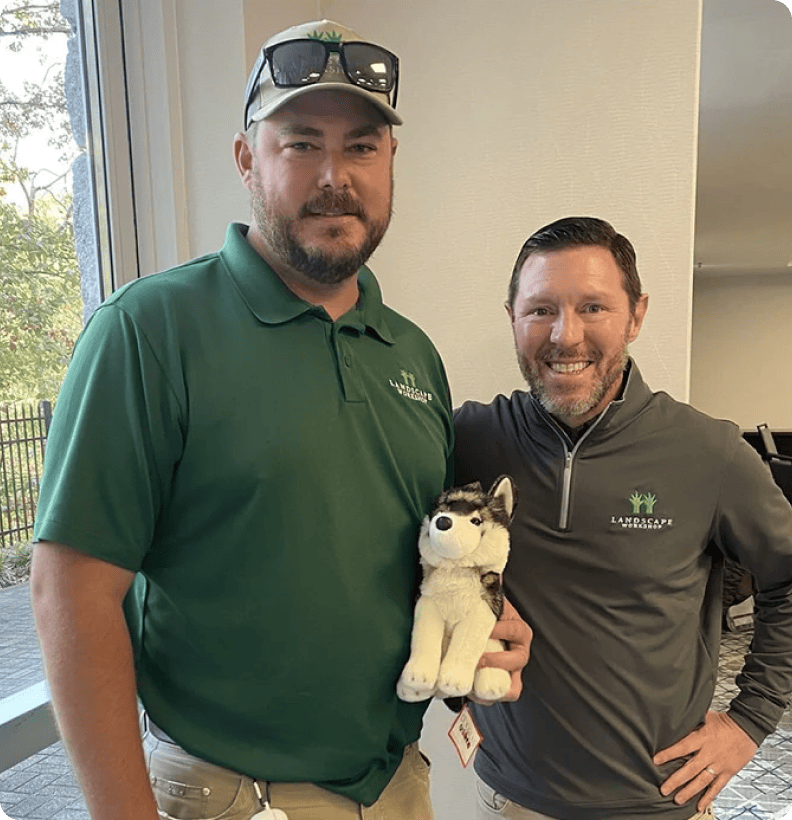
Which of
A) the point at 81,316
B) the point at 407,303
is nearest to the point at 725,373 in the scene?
the point at 407,303

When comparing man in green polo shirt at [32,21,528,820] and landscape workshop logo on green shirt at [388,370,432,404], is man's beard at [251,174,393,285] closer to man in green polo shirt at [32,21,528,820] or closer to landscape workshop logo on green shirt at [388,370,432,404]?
man in green polo shirt at [32,21,528,820]

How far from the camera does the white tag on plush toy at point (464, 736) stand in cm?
108

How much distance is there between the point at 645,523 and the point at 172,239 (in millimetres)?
1212

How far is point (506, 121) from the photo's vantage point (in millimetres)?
1570

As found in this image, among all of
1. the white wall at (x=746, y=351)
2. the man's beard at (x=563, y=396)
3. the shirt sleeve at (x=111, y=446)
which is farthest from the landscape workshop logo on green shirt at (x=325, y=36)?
the white wall at (x=746, y=351)

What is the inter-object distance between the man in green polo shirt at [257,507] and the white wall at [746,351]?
7289mm

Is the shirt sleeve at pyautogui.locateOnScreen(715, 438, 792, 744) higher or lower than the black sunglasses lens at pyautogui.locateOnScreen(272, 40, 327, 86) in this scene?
lower

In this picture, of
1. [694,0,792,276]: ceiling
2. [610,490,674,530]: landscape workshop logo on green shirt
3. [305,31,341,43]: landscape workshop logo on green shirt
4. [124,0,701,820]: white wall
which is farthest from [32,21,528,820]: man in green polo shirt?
[694,0,792,276]: ceiling

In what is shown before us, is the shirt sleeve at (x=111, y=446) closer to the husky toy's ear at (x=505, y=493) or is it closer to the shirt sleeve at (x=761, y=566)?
the husky toy's ear at (x=505, y=493)

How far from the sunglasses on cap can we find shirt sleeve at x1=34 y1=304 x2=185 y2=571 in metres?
0.41

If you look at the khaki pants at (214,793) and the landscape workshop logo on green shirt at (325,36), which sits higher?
the landscape workshop logo on green shirt at (325,36)

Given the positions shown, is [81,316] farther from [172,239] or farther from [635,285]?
[635,285]

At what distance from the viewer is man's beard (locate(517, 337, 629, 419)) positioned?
120cm

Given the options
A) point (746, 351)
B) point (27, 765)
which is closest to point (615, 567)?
point (27, 765)
